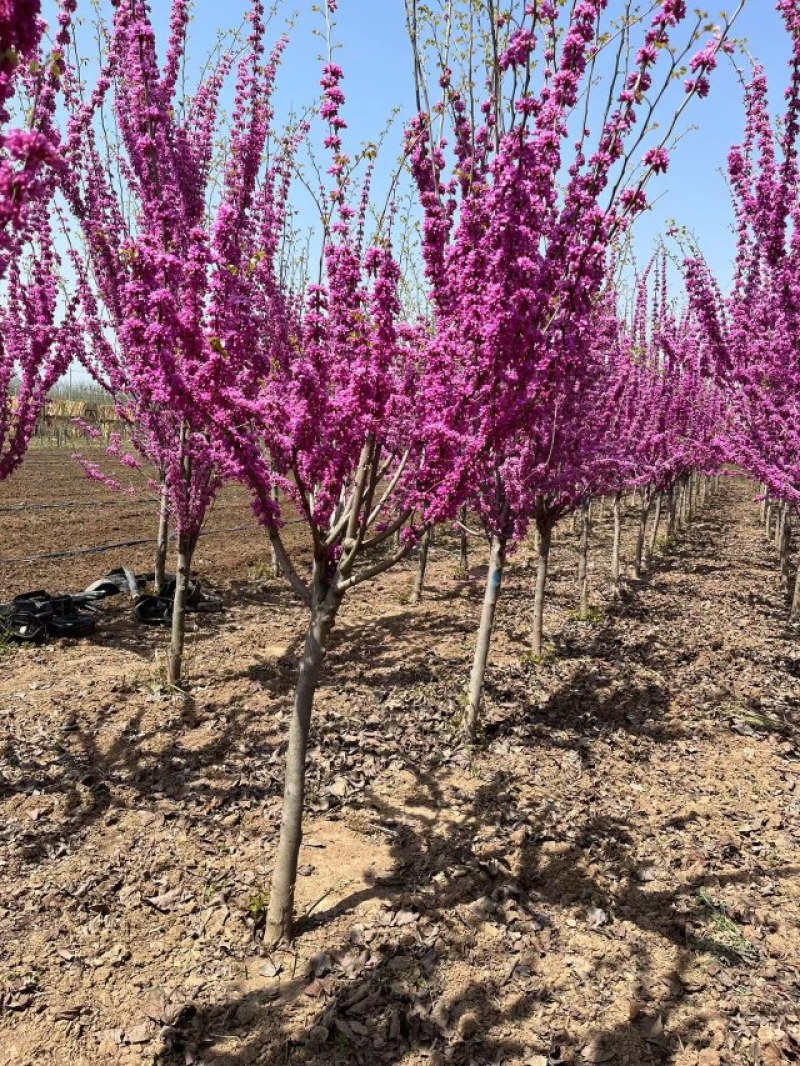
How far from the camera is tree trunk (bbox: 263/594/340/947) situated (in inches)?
162

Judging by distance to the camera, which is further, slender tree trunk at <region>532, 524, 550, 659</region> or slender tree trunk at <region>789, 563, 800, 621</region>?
slender tree trunk at <region>789, 563, 800, 621</region>

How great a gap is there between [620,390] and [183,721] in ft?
29.6

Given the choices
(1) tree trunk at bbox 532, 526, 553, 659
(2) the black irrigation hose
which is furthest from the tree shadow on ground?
(2) the black irrigation hose

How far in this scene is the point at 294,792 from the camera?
413cm

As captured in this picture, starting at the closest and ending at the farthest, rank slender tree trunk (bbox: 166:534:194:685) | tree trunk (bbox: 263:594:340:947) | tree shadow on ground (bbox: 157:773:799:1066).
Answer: tree shadow on ground (bbox: 157:773:799:1066)
tree trunk (bbox: 263:594:340:947)
slender tree trunk (bbox: 166:534:194:685)

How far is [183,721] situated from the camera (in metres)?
6.81

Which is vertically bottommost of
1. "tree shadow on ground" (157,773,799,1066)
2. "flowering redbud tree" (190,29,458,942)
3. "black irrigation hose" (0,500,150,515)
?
"tree shadow on ground" (157,773,799,1066)

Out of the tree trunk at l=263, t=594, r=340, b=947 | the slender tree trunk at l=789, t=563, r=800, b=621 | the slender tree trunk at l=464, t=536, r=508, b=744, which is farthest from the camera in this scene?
the slender tree trunk at l=789, t=563, r=800, b=621

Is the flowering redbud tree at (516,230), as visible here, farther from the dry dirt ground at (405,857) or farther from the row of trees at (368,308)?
the dry dirt ground at (405,857)

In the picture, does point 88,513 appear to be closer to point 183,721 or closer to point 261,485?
point 183,721

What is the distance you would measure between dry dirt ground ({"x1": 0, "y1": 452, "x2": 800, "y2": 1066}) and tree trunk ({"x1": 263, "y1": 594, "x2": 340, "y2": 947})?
0.67 ft

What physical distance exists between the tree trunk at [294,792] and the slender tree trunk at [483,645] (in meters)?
2.86

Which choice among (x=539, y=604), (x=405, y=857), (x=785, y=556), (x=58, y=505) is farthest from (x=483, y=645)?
(x=58, y=505)

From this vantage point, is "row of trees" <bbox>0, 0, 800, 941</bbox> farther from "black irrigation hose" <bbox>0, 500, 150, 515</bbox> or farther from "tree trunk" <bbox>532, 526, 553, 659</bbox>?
"black irrigation hose" <bbox>0, 500, 150, 515</bbox>
